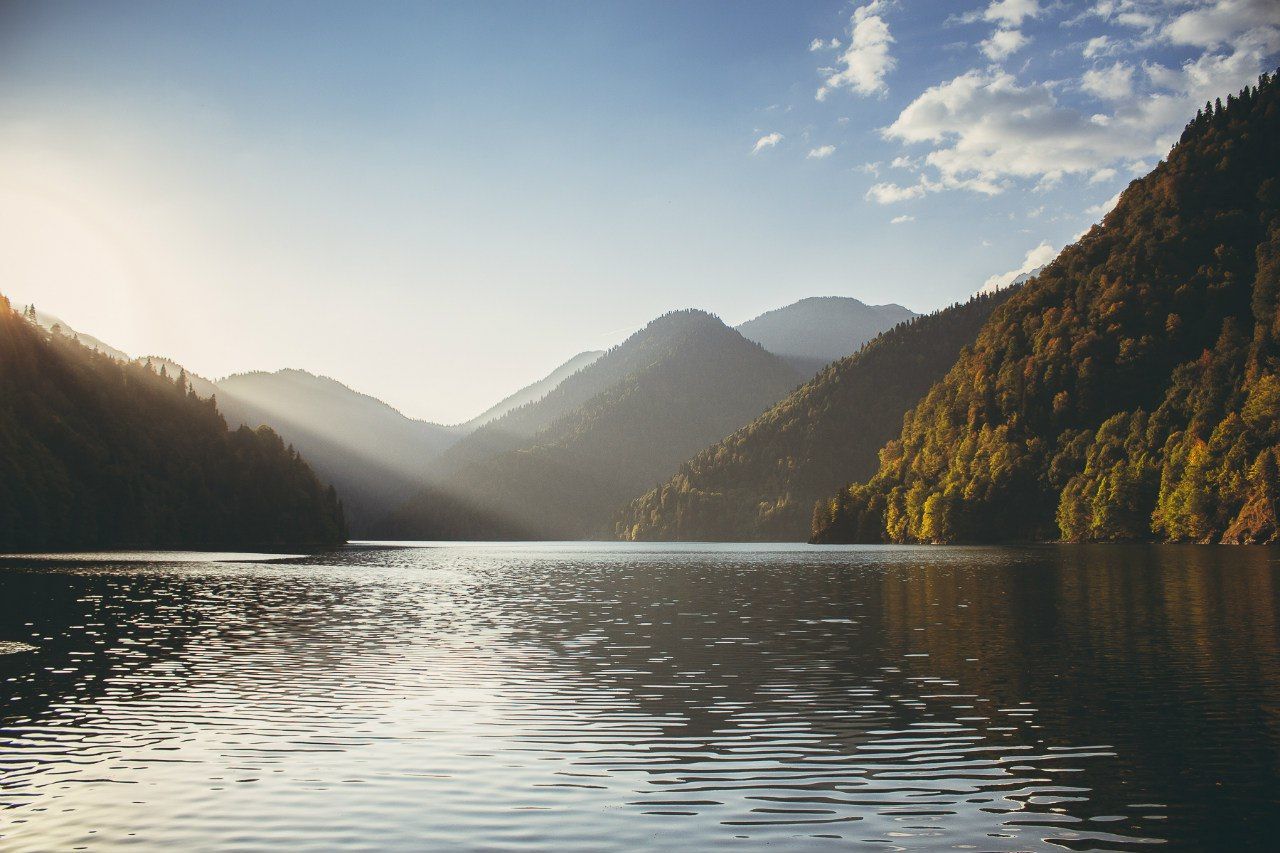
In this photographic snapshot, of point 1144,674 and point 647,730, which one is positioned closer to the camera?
point 647,730

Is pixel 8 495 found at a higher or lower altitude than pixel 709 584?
higher

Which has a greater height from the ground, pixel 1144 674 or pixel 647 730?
pixel 1144 674

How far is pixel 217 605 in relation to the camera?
2820 inches

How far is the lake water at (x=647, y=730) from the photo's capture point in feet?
63.6

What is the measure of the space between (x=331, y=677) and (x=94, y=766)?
14.5m

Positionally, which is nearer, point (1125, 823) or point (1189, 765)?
point (1125, 823)

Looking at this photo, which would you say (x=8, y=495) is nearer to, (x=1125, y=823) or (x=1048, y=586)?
(x=1048, y=586)

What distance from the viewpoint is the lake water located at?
19391 mm

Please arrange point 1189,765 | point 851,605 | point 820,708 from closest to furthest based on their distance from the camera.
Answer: point 1189,765
point 820,708
point 851,605

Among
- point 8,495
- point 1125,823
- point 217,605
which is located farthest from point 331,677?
point 8,495

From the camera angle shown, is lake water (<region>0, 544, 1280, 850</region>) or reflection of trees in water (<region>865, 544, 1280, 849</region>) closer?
lake water (<region>0, 544, 1280, 850</region>)

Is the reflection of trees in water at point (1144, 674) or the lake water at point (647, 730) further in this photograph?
the reflection of trees in water at point (1144, 674)

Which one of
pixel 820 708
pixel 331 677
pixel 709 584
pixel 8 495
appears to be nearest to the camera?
pixel 820 708

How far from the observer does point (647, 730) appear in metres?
28.4
